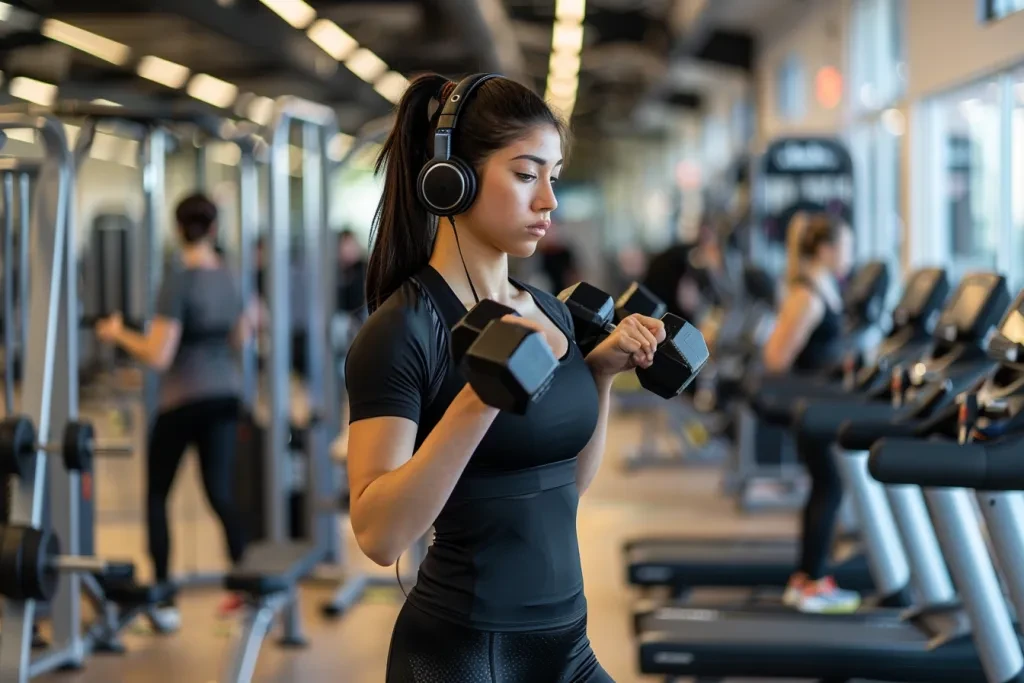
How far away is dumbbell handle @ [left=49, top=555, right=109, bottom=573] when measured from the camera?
131 inches

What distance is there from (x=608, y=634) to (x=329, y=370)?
5.00 feet

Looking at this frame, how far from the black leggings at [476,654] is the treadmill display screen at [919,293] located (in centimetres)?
264

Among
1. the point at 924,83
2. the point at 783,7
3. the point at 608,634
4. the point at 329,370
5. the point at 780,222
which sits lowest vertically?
the point at 608,634

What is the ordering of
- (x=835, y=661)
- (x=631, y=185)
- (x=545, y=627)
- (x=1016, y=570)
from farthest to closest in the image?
(x=631, y=185), (x=835, y=661), (x=1016, y=570), (x=545, y=627)

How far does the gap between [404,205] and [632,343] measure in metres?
0.36

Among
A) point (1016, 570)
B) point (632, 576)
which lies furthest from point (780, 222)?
point (1016, 570)

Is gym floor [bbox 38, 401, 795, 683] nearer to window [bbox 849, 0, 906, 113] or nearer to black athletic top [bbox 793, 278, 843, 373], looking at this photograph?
black athletic top [bbox 793, 278, 843, 373]

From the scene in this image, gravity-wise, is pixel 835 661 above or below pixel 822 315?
below

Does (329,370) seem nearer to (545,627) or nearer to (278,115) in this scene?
(278,115)

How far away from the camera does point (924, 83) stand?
773 cm

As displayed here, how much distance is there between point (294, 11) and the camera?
8844 mm

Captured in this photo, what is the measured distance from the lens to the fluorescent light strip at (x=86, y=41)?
6250mm

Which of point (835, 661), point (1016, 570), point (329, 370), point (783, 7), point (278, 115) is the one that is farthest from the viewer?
point (783, 7)

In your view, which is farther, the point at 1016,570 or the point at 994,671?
the point at 994,671
